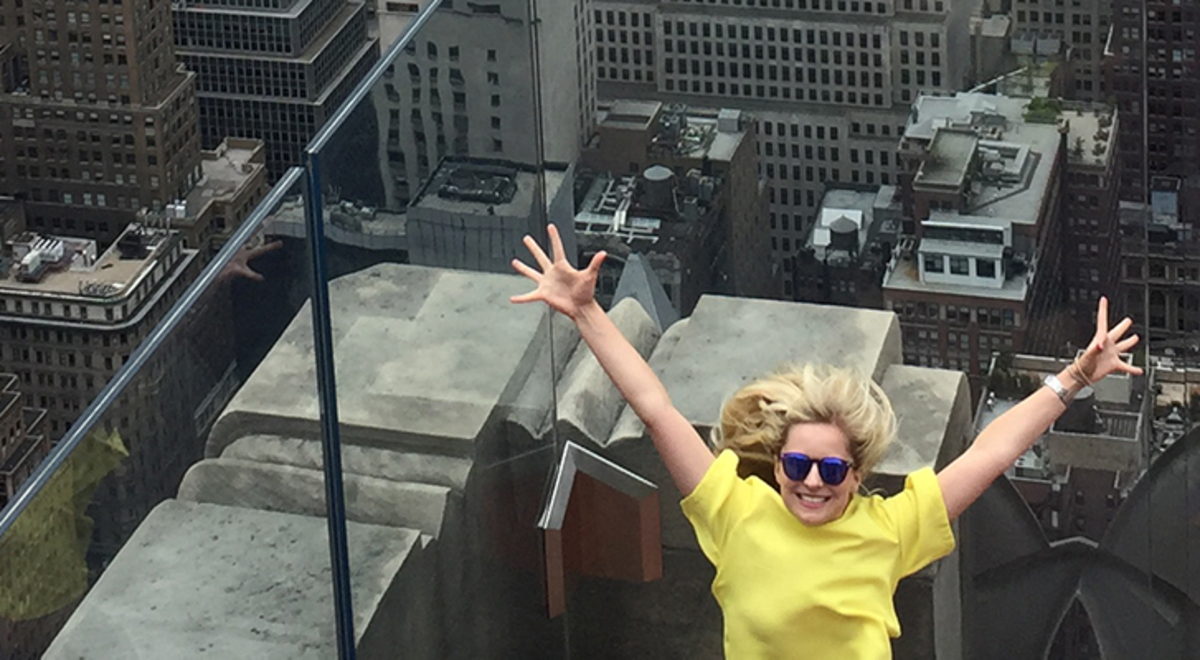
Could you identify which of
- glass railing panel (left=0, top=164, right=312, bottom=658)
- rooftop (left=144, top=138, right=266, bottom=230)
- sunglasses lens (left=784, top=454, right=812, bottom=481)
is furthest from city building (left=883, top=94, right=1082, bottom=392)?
rooftop (left=144, top=138, right=266, bottom=230)

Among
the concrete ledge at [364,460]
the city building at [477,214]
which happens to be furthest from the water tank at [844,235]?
the concrete ledge at [364,460]

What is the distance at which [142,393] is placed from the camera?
243cm

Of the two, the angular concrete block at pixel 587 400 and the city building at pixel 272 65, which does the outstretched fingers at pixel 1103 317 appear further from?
the city building at pixel 272 65

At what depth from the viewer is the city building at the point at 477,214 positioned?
276 centimetres

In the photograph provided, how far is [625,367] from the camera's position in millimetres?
2660

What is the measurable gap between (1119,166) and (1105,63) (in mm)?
115

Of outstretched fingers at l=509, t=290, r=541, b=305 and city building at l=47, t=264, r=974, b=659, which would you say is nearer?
city building at l=47, t=264, r=974, b=659

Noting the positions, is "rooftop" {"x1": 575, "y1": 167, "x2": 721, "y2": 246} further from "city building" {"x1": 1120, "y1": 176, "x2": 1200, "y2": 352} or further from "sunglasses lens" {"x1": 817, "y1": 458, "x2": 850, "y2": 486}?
"sunglasses lens" {"x1": 817, "y1": 458, "x2": 850, "y2": 486}

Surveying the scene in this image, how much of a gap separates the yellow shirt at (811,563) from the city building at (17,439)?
12666mm

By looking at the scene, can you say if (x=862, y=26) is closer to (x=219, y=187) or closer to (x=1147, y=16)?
(x=1147, y=16)

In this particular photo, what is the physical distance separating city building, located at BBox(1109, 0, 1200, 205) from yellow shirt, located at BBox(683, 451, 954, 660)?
0.60 m

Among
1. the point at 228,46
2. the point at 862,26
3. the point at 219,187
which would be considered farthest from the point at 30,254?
the point at 862,26

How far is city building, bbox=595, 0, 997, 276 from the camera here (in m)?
3.08

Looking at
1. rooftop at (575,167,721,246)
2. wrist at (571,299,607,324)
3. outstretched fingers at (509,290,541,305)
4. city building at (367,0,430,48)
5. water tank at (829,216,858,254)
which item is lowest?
city building at (367,0,430,48)
